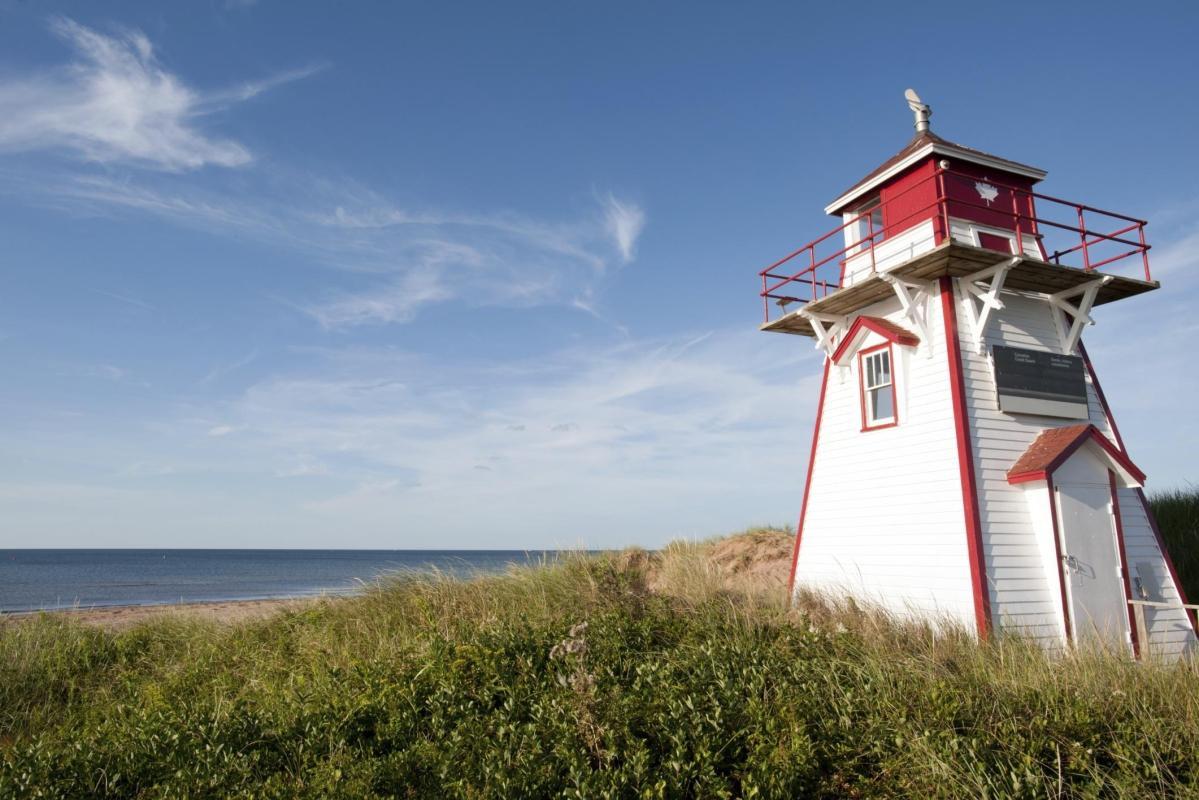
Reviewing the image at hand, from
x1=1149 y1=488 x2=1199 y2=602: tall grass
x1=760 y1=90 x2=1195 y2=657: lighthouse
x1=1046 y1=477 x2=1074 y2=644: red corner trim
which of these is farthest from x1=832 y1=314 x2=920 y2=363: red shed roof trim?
x1=1149 y1=488 x2=1199 y2=602: tall grass

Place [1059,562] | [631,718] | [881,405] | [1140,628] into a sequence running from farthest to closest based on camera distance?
[881,405]
[1140,628]
[1059,562]
[631,718]

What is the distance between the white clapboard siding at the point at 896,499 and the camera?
1205 centimetres

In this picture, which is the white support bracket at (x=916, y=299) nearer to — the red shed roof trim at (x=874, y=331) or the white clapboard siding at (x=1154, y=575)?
the red shed roof trim at (x=874, y=331)

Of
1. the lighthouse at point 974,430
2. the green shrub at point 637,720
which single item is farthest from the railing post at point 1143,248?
the green shrub at point 637,720

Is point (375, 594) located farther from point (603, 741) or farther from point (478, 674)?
point (603, 741)

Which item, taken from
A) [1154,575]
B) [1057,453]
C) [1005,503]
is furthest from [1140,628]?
[1057,453]

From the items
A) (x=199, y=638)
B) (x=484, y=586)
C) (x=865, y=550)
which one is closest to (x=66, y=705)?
(x=199, y=638)

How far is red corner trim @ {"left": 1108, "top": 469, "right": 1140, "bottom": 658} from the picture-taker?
40.1ft

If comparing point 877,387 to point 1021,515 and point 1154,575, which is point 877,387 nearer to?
point 1021,515

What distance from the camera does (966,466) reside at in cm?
1190

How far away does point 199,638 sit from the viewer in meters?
12.7

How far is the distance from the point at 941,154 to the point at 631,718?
11.5 meters

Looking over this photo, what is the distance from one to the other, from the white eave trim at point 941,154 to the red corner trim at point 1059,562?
19.3 ft

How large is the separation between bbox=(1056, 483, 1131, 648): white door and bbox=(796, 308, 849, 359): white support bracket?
4.83 m
